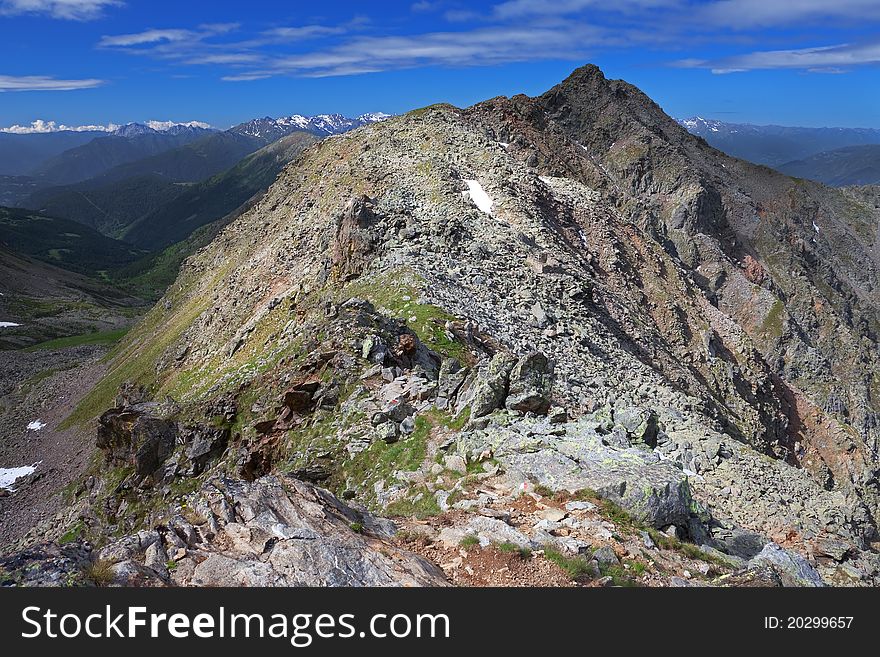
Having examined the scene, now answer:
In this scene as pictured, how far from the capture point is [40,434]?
70.6m

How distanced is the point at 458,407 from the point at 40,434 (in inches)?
2898

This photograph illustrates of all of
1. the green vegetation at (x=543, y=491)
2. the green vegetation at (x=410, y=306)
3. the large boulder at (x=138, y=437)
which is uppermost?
the green vegetation at (x=410, y=306)

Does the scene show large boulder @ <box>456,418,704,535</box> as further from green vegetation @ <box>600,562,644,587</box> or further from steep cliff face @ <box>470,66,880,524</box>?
steep cliff face @ <box>470,66,880,524</box>

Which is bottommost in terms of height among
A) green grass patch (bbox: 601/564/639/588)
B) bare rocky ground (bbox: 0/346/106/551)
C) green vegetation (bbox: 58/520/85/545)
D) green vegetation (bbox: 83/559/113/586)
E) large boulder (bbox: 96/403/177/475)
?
bare rocky ground (bbox: 0/346/106/551)

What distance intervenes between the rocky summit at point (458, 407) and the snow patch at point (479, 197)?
1.34 feet

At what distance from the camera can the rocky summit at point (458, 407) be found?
42.2ft

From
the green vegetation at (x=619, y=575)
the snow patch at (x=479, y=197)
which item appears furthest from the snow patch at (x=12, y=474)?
the green vegetation at (x=619, y=575)

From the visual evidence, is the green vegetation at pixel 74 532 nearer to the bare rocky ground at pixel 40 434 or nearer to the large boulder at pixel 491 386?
the bare rocky ground at pixel 40 434

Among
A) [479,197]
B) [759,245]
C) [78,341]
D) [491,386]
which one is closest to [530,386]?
[491,386]

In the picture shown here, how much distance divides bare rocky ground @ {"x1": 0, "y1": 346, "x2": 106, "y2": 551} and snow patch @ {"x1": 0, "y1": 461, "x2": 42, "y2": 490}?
2.43 feet

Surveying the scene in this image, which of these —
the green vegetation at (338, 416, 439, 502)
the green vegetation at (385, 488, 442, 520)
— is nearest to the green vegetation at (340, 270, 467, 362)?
the green vegetation at (338, 416, 439, 502)

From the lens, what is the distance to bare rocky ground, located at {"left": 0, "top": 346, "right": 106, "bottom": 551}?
162ft

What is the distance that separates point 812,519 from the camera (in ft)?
65.7

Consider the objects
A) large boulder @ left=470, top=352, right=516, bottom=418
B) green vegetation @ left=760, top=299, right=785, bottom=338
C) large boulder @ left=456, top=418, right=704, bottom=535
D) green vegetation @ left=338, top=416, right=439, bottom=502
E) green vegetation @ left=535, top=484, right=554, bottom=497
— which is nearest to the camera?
large boulder @ left=456, top=418, right=704, bottom=535
